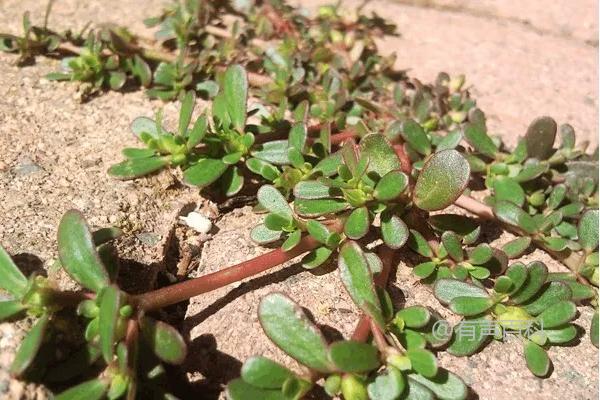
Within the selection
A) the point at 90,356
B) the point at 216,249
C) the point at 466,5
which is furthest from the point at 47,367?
the point at 466,5

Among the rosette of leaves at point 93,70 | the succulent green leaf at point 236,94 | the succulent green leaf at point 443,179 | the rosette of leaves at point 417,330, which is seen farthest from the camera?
the rosette of leaves at point 93,70

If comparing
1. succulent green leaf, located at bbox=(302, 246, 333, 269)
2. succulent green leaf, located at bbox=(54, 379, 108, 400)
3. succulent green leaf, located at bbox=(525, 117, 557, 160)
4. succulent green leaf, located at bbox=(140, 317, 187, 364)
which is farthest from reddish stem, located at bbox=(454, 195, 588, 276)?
succulent green leaf, located at bbox=(54, 379, 108, 400)

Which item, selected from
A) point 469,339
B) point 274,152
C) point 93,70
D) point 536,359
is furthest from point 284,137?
point 536,359

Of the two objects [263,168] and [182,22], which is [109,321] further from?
[182,22]

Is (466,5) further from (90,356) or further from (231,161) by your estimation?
(90,356)

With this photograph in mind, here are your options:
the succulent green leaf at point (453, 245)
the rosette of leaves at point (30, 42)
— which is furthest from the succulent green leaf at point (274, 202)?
the rosette of leaves at point (30, 42)

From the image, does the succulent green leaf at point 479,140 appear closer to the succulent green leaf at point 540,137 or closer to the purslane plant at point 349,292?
the succulent green leaf at point 540,137
